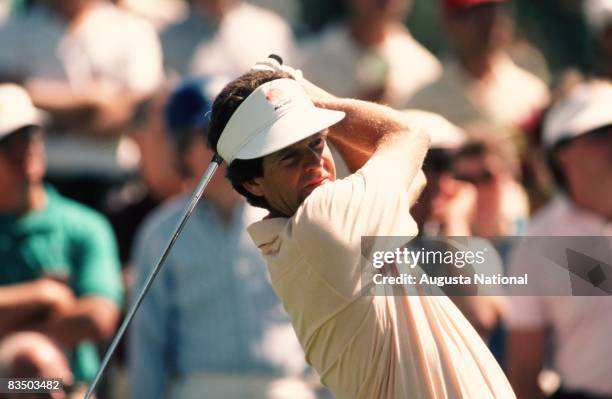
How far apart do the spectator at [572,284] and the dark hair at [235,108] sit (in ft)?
6.44

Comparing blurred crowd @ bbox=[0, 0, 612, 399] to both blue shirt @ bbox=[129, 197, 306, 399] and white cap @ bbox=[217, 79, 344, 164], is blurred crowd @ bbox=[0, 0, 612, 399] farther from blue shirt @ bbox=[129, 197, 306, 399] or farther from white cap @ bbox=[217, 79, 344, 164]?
white cap @ bbox=[217, 79, 344, 164]

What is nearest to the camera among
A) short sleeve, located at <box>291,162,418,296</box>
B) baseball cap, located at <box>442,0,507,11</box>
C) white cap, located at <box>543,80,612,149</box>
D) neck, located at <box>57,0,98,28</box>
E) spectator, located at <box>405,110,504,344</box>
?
short sleeve, located at <box>291,162,418,296</box>

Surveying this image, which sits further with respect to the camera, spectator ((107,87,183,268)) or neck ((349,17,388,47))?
neck ((349,17,388,47))

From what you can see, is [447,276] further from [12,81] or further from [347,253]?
[12,81]

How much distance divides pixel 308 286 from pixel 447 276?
113 cm

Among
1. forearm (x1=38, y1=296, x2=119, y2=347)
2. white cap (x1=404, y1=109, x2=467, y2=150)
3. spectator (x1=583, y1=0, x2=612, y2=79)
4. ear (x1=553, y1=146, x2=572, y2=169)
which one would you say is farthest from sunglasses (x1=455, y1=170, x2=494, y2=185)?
forearm (x1=38, y1=296, x2=119, y2=347)

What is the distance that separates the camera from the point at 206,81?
6.89 meters

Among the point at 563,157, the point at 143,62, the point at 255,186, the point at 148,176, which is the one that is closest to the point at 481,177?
the point at 563,157

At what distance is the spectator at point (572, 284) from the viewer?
5859 millimetres

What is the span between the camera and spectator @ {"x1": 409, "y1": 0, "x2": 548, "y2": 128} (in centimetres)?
772

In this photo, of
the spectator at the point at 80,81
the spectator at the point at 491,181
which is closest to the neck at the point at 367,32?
the spectator at the point at 80,81

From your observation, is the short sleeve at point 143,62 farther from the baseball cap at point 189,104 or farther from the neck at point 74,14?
the baseball cap at point 189,104

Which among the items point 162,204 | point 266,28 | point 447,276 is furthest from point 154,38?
point 447,276

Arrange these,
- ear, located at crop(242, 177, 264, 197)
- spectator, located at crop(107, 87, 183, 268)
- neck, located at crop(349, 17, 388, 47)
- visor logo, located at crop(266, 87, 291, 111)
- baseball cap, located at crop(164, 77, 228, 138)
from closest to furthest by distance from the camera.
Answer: visor logo, located at crop(266, 87, 291, 111) → ear, located at crop(242, 177, 264, 197) → baseball cap, located at crop(164, 77, 228, 138) → spectator, located at crop(107, 87, 183, 268) → neck, located at crop(349, 17, 388, 47)
